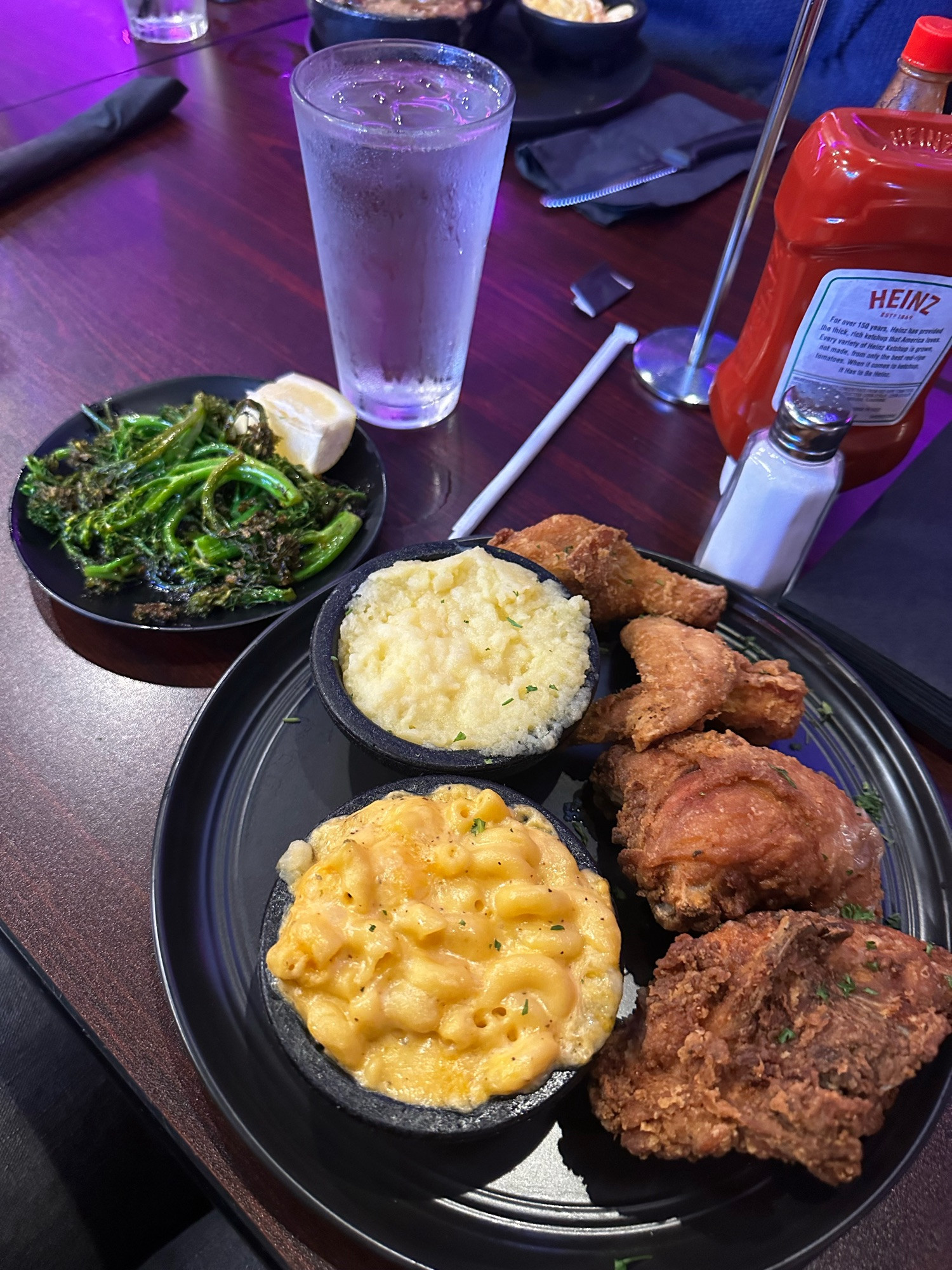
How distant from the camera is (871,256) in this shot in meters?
1.64

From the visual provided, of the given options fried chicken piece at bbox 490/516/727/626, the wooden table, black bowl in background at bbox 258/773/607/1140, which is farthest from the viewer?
fried chicken piece at bbox 490/516/727/626

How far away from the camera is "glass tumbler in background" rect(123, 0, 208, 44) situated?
3.59m

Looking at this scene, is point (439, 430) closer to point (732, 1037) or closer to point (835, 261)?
point (835, 261)

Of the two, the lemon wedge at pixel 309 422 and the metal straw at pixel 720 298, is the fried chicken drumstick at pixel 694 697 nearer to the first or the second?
the lemon wedge at pixel 309 422

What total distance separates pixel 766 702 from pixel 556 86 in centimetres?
299

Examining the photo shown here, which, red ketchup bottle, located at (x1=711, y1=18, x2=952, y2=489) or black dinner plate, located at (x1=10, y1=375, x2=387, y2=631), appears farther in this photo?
black dinner plate, located at (x1=10, y1=375, x2=387, y2=631)

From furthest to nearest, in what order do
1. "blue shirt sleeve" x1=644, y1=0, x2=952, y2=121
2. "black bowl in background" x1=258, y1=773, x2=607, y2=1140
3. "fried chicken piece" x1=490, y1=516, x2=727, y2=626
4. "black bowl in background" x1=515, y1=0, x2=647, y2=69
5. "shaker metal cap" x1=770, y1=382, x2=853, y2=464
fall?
"blue shirt sleeve" x1=644, y1=0, x2=952, y2=121, "black bowl in background" x1=515, y1=0, x2=647, y2=69, "fried chicken piece" x1=490, y1=516, x2=727, y2=626, "shaker metal cap" x1=770, y1=382, x2=853, y2=464, "black bowl in background" x1=258, y1=773, x2=607, y2=1140

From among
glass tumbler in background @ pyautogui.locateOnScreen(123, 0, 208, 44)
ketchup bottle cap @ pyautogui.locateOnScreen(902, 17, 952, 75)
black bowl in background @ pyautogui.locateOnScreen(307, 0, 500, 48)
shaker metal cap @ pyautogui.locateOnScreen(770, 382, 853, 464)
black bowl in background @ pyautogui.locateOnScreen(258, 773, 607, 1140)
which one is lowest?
black bowl in background @ pyautogui.locateOnScreen(258, 773, 607, 1140)

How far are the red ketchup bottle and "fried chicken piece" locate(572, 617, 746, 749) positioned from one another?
0.70 meters

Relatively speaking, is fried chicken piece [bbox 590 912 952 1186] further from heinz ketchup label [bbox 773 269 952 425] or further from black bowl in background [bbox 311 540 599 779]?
heinz ketchup label [bbox 773 269 952 425]

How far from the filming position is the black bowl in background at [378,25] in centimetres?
271

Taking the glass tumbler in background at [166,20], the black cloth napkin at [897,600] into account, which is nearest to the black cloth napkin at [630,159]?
the black cloth napkin at [897,600]

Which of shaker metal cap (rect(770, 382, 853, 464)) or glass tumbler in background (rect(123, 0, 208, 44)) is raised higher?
glass tumbler in background (rect(123, 0, 208, 44))

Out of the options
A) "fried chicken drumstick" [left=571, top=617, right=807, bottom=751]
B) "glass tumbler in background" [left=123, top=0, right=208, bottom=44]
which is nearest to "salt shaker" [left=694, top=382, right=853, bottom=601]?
"fried chicken drumstick" [left=571, top=617, right=807, bottom=751]
